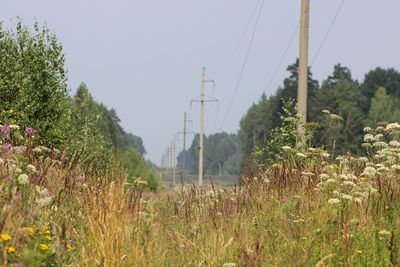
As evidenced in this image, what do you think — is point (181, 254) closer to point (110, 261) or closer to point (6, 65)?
point (110, 261)

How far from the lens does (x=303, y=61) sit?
13742 millimetres

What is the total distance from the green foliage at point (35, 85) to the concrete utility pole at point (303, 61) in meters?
6.76

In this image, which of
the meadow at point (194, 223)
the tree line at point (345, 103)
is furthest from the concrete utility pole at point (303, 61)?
the tree line at point (345, 103)

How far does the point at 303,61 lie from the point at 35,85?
7707 mm

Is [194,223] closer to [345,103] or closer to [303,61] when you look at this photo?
[303,61]

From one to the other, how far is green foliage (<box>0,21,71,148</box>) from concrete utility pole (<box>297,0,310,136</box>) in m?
6.76

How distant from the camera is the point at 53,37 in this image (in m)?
17.0

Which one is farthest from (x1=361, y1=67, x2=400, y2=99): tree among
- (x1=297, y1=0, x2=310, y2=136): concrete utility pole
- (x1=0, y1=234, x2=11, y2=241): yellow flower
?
(x1=0, y1=234, x2=11, y2=241): yellow flower

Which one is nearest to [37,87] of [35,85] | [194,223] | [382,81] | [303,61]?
[35,85]

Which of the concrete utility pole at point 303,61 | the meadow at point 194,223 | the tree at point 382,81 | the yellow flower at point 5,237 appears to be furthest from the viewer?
the tree at point 382,81

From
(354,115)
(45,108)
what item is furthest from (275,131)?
(354,115)

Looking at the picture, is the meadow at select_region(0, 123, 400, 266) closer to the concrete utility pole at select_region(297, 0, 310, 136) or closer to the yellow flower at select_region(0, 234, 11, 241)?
the yellow flower at select_region(0, 234, 11, 241)

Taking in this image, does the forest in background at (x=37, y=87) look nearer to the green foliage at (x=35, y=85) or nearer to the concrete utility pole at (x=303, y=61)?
the green foliage at (x=35, y=85)

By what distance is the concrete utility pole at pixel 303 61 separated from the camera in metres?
13.4
